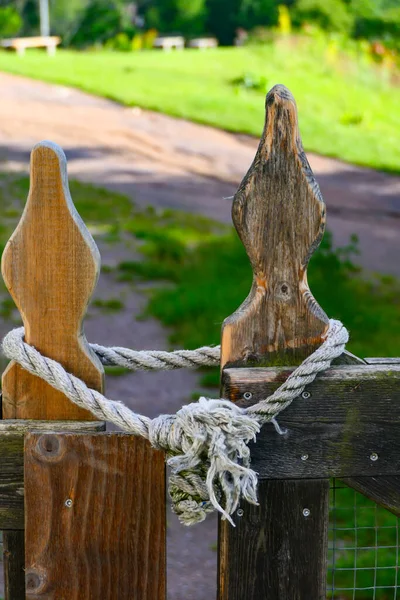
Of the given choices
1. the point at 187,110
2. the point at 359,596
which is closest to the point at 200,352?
the point at 359,596

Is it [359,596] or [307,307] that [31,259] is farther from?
[359,596]

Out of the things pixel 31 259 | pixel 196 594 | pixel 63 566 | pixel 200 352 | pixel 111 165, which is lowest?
pixel 196 594

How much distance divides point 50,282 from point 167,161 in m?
9.44

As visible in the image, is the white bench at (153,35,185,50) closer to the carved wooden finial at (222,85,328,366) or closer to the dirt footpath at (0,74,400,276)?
the dirt footpath at (0,74,400,276)

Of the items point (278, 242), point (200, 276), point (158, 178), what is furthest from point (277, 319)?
point (158, 178)

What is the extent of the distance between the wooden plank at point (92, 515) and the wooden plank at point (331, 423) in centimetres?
19

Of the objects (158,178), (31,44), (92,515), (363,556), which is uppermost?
(31,44)

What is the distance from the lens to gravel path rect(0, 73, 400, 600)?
472cm

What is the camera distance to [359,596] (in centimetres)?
298

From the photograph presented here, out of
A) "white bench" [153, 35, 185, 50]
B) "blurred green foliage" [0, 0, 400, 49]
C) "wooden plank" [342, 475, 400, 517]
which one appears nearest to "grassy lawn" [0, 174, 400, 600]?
"wooden plank" [342, 475, 400, 517]

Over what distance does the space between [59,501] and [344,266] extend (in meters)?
5.18

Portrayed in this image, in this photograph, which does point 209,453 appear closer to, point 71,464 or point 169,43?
point 71,464

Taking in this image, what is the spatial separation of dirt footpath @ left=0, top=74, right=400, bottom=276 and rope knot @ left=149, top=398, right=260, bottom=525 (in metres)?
5.90

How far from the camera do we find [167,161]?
10664mm
